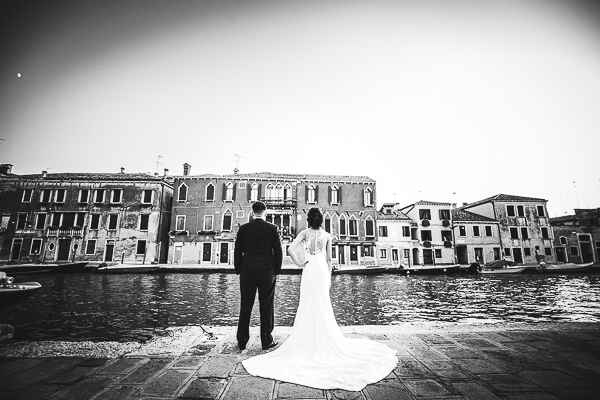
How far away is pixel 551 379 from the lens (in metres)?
2.47

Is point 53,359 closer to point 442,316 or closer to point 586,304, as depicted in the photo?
point 442,316

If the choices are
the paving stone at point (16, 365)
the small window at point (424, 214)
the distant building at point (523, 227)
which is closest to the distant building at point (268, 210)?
the small window at point (424, 214)

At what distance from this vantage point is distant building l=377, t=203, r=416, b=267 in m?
31.5

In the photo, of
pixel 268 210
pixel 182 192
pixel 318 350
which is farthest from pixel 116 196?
pixel 318 350

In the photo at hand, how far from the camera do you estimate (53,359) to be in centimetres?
292

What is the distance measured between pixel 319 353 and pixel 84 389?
213 cm

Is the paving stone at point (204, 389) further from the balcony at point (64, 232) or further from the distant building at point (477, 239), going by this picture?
the distant building at point (477, 239)

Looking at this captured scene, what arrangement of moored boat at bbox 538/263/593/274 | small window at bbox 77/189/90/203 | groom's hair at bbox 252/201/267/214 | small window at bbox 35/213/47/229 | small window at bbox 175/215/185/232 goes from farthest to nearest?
small window at bbox 175/215/185/232 < small window at bbox 77/189/90/203 < small window at bbox 35/213/47/229 < moored boat at bbox 538/263/593/274 < groom's hair at bbox 252/201/267/214

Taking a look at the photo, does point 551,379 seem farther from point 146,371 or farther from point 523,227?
point 523,227

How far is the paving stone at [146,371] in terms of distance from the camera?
2457mm

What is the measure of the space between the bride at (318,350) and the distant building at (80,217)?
2813 centimetres

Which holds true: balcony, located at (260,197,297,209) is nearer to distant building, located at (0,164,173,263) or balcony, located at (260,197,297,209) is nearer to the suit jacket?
distant building, located at (0,164,173,263)

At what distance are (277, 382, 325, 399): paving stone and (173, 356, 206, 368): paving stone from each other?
3.07 feet

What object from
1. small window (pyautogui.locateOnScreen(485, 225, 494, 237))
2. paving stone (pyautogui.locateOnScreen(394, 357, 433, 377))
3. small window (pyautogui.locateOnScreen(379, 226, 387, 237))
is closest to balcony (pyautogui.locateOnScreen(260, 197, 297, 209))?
small window (pyautogui.locateOnScreen(379, 226, 387, 237))
